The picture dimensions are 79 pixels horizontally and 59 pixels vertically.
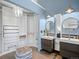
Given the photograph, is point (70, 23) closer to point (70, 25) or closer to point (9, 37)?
point (70, 25)

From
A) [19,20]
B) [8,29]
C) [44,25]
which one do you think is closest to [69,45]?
[44,25]

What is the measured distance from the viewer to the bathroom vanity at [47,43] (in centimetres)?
573

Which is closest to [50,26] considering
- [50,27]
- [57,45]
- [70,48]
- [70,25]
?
[50,27]

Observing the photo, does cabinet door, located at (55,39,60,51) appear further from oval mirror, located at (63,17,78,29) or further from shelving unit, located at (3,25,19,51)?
shelving unit, located at (3,25,19,51)

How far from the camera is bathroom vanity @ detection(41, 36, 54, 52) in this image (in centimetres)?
573

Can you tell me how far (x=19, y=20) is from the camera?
7301mm

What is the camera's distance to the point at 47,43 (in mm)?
5988

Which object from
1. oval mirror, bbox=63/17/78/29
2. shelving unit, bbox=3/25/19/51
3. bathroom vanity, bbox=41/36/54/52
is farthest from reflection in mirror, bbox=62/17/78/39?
shelving unit, bbox=3/25/19/51

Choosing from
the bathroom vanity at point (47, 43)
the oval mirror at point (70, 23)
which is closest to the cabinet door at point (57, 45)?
the bathroom vanity at point (47, 43)

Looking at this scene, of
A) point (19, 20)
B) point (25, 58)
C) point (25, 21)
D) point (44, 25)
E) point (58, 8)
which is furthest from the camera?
point (25, 21)

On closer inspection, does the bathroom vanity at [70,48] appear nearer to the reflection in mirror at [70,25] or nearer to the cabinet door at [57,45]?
the reflection in mirror at [70,25]

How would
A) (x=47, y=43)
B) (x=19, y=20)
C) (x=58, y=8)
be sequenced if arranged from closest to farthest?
(x=58, y=8) → (x=47, y=43) → (x=19, y=20)

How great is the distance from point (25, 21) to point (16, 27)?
138 centimetres

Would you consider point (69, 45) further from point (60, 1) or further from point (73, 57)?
point (60, 1)
